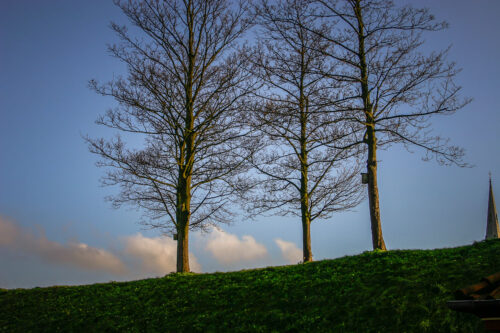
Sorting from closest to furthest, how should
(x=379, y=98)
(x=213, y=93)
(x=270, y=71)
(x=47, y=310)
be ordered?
(x=47, y=310), (x=379, y=98), (x=270, y=71), (x=213, y=93)

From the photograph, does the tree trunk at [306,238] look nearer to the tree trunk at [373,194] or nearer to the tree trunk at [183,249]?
the tree trunk at [373,194]

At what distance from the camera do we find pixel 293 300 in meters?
10.7

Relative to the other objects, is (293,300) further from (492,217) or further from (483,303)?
(492,217)

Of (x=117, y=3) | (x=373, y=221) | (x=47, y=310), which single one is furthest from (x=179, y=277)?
(x=117, y=3)

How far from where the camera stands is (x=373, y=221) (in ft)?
47.8

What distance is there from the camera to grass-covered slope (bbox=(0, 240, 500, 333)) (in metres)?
9.09

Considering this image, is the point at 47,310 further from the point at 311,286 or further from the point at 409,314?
the point at 409,314

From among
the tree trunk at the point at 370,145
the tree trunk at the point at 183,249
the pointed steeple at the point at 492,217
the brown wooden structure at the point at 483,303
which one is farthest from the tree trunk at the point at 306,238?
the pointed steeple at the point at 492,217

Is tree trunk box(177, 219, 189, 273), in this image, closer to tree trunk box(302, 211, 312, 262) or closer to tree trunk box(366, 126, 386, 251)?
tree trunk box(302, 211, 312, 262)

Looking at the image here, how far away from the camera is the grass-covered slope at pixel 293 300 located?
358 inches

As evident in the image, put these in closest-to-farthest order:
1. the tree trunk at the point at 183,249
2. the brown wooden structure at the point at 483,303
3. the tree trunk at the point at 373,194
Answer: the brown wooden structure at the point at 483,303 → the tree trunk at the point at 373,194 → the tree trunk at the point at 183,249

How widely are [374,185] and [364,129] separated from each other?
2188 mm

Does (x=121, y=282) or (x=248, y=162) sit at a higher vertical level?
(x=248, y=162)

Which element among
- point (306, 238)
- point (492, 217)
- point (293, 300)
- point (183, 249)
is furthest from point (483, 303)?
point (492, 217)
